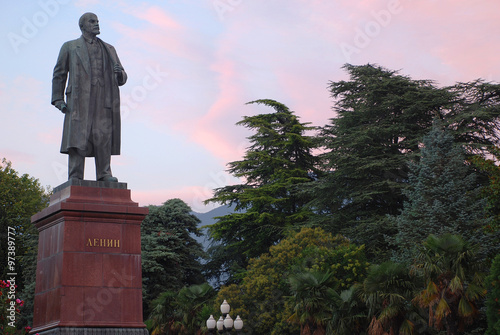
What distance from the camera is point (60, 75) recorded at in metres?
16.0

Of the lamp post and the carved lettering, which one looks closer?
the carved lettering

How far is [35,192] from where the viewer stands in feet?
163

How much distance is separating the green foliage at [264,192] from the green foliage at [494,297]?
20796mm

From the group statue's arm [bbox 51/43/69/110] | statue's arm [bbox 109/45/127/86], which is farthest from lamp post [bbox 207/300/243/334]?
statue's arm [bbox 51/43/69/110]

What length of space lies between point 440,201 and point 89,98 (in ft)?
74.1

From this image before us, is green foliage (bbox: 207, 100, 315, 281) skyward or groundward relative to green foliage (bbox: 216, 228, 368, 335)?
skyward

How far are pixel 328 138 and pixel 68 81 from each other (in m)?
31.4

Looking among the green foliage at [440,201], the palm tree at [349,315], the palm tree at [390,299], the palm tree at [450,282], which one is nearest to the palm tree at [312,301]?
the palm tree at [349,315]

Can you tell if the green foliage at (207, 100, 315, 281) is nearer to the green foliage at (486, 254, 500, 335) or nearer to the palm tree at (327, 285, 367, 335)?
the palm tree at (327, 285, 367, 335)

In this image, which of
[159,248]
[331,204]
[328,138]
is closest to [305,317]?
[331,204]

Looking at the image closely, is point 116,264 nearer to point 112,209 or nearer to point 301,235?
point 112,209

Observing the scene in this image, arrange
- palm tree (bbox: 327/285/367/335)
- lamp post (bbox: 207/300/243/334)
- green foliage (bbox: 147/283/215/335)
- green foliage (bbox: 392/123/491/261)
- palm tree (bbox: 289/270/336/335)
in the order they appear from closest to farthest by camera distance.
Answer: lamp post (bbox: 207/300/243/334) < palm tree (bbox: 327/285/367/335) < palm tree (bbox: 289/270/336/335) < green foliage (bbox: 392/123/491/261) < green foliage (bbox: 147/283/215/335)

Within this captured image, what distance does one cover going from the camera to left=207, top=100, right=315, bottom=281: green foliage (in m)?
48.2

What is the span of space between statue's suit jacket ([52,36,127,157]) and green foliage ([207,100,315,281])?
29.9 m
